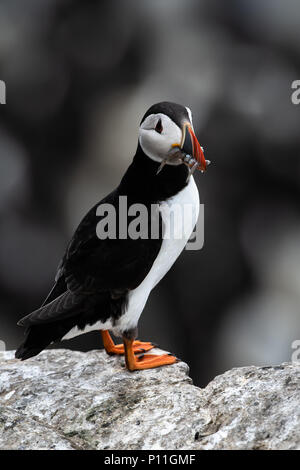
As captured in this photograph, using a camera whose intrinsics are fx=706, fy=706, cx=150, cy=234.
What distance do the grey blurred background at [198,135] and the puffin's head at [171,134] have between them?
3.56 meters

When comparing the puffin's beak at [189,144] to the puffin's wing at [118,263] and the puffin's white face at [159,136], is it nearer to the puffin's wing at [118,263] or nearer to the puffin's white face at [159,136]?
the puffin's white face at [159,136]

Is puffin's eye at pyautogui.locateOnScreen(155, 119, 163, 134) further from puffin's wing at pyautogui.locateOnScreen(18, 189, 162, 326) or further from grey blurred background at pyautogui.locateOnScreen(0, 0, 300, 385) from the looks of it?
grey blurred background at pyautogui.locateOnScreen(0, 0, 300, 385)

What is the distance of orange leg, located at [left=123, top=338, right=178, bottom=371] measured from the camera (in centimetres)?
402

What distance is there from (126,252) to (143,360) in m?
0.78

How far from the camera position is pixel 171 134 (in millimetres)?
3570

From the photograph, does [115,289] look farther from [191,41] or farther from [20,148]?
[191,41]

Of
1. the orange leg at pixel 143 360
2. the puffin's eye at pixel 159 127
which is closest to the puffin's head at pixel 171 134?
the puffin's eye at pixel 159 127

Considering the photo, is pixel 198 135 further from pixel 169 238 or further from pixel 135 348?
pixel 169 238

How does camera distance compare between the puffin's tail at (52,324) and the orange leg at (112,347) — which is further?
the orange leg at (112,347)

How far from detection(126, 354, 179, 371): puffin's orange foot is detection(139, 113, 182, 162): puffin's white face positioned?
1193 millimetres

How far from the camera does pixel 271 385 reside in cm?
344

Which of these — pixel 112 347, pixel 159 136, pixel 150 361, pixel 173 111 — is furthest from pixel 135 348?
pixel 173 111

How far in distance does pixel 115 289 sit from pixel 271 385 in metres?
0.97

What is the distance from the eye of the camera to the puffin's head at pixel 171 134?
356 centimetres
